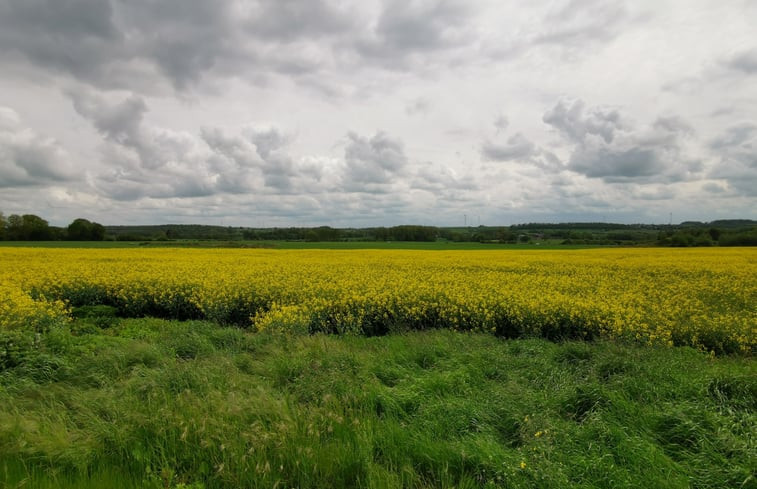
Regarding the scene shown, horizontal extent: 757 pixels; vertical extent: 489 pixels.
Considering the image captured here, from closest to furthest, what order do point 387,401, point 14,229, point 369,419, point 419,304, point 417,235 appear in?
1. point 369,419
2. point 387,401
3. point 419,304
4. point 14,229
5. point 417,235

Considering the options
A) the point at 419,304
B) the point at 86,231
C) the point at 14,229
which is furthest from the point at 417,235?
the point at 14,229

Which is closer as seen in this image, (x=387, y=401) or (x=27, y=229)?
(x=387, y=401)

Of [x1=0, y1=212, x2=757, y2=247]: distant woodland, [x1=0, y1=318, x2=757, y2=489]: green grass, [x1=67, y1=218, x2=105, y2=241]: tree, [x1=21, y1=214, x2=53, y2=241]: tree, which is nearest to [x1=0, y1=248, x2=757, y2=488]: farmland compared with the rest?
[x1=0, y1=318, x2=757, y2=489]: green grass

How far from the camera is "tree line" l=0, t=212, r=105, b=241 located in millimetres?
67806

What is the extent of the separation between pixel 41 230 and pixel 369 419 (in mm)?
90776

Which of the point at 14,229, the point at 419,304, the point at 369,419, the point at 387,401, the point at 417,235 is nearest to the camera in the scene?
the point at 369,419

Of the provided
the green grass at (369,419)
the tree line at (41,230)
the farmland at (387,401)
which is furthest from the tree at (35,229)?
the green grass at (369,419)

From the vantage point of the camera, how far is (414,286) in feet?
38.8

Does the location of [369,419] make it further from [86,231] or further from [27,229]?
[27,229]

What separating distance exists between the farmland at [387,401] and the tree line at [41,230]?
76816mm

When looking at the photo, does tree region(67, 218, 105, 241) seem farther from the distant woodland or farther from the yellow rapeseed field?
the yellow rapeseed field

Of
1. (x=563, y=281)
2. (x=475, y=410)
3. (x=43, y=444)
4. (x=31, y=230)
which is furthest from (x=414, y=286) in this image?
(x=31, y=230)

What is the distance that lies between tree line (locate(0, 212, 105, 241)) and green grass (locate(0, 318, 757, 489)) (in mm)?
80593

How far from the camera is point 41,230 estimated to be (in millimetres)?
69812
